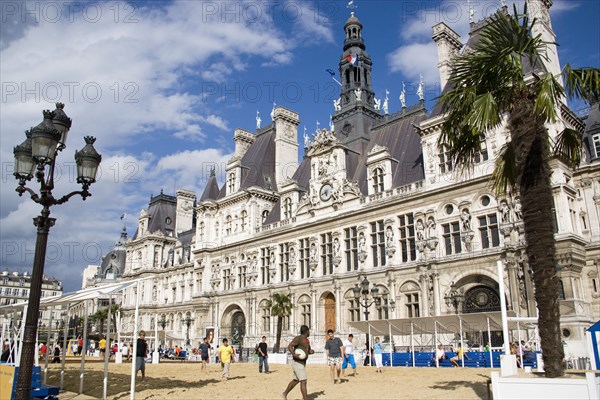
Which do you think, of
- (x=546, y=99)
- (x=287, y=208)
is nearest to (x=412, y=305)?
(x=287, y=208)

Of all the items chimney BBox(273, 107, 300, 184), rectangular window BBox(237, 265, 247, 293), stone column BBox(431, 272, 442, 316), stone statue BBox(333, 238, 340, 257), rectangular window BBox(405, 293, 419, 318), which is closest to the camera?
stone column BBox(431, 272, 442, 316)

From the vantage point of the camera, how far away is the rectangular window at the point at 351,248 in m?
39.0

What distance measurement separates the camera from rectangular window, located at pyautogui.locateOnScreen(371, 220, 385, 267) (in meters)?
37.1

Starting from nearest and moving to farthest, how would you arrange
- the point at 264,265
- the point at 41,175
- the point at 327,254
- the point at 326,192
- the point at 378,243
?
the point at 41,175
the point at 378,243
the point at 327,254
the point at 326,192
the point at 264,265

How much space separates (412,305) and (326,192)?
41.6ft

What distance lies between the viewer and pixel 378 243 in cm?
3738

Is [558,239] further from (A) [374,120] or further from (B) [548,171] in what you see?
(A) [374,120]

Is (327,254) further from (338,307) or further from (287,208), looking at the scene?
(287,208)

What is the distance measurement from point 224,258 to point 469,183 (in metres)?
27.7

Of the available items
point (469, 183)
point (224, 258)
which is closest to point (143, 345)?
point (469, 183)

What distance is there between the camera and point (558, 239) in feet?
92.6

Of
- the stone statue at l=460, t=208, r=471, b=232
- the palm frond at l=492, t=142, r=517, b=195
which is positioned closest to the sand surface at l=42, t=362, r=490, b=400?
the palm frond at l=492, t=142, r=517, b=195

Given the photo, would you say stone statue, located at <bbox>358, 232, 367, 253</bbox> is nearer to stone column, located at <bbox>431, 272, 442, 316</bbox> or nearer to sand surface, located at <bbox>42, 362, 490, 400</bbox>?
stone column, located at <bbox>431, 272, 442, 316</bbox>

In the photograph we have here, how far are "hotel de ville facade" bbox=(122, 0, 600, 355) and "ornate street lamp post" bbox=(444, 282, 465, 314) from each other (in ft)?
0.65
